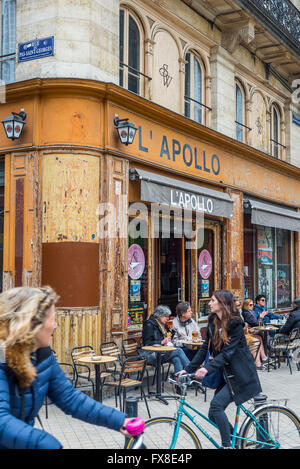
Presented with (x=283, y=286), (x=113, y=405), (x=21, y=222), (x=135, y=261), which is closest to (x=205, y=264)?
(x=135, y=261)

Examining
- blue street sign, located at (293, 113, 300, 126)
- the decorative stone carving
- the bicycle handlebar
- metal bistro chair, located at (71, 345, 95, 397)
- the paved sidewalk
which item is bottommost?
the paved sidewalk

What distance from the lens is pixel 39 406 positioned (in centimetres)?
254

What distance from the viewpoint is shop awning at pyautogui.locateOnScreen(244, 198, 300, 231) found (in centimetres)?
1309

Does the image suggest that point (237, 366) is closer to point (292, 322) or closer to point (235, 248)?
point (292, 322)

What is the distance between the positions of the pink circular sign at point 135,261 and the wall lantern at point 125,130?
6.69 ft

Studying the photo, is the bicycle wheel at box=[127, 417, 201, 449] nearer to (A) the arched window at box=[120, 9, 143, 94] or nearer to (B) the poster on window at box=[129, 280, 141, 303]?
(B) the poster on window at box=[129, 280, 141, 303]

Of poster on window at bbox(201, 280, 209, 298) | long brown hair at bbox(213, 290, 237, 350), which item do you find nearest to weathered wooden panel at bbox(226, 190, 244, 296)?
poster on window at bbox(201, 280, 209, 298)

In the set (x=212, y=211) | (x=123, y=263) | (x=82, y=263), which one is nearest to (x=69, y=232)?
(x=82, y=263)

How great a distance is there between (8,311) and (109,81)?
705cm

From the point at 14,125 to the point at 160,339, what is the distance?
13.8 feet

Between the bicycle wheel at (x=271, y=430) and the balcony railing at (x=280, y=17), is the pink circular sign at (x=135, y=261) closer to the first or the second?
the bicycle wheel at (x=271, y=430)

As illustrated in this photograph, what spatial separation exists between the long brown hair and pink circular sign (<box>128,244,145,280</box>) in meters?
4.66
